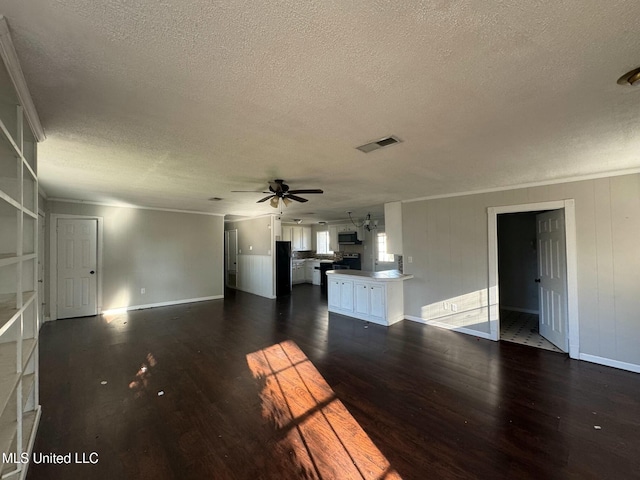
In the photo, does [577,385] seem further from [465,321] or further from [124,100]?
[124,100]

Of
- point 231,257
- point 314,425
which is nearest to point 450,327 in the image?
point 314,425

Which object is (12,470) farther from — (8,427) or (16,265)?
(16,265)

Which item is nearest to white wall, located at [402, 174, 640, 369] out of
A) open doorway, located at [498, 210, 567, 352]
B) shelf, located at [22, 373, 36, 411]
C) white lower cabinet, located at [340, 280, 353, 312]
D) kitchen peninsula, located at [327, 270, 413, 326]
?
kitchen peninsula, located at [327, 270, 413, 326]

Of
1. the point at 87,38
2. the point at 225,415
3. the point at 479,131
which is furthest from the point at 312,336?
the point at 87,38

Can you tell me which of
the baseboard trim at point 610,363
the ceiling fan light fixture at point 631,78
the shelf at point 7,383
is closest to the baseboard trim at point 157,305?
the shelf at point 7,383

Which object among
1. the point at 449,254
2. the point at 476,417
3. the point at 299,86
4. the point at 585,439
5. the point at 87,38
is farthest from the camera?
the point at 449,254

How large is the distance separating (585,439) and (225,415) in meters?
2.87

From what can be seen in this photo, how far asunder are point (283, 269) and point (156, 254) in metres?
3.21

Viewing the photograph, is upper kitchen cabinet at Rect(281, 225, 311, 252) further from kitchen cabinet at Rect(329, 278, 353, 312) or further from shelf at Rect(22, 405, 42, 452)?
shelf at Rect(22, 405, 42, 452)

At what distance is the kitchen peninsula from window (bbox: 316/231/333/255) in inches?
185

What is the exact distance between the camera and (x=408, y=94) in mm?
1588

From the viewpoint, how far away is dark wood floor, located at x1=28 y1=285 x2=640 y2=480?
1.77m

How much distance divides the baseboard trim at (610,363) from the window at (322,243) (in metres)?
7.62

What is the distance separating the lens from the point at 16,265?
1646 mm
